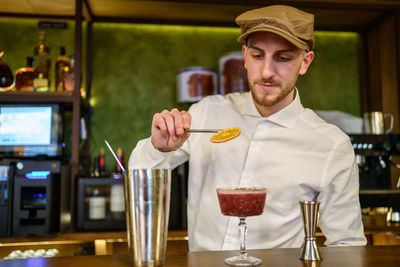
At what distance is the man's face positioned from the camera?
4.59 ft

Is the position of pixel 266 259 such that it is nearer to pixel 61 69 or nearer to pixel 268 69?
pixel 268 69

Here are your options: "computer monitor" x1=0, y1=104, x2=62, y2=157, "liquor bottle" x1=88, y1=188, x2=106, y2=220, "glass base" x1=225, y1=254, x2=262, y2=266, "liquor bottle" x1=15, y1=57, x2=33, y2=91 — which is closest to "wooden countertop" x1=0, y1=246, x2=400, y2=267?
"glass base" x1=225, y1=254, x2=262, y2=266

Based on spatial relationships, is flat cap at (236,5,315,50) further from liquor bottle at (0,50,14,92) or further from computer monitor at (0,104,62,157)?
liquor bottle at (0,50,14,92)

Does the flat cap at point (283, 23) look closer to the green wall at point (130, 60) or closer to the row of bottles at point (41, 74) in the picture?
the row of bottles at point (41, 74)

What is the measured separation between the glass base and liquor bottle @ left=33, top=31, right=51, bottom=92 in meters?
1.97

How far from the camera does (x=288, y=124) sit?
1.60 m

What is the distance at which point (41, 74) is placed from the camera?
103 inches

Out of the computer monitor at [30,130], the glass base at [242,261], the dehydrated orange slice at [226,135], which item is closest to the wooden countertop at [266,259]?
the glass base at [242,261]

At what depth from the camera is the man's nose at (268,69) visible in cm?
138

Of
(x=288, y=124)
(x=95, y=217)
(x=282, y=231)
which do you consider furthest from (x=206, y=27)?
(x=282, y=231)

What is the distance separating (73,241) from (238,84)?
4.54ft

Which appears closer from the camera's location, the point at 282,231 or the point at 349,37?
the point at 282,231

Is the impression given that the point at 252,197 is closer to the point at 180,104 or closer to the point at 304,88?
the point at 180,104

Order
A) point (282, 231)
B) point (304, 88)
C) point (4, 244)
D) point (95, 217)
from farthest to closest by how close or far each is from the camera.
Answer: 1. point (304, 88)
2. point (95, 217)
3. point (4, 244)
4. point (282, 231)
